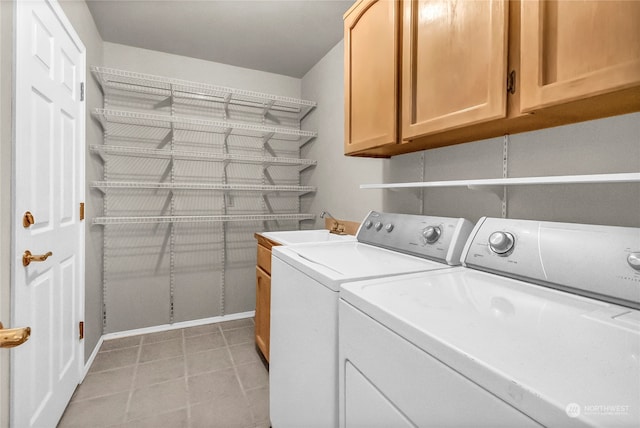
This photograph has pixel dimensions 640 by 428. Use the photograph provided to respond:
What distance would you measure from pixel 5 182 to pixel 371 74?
1.59 meters

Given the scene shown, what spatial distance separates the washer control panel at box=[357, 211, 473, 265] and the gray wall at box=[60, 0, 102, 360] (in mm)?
1980

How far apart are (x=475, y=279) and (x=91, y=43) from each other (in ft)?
9.50

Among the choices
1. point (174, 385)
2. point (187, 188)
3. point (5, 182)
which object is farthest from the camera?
point (187, 188)

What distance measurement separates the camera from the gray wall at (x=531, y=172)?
95 cm

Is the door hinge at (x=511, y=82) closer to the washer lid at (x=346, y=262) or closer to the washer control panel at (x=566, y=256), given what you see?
the washer control panel at (x=566, y=256)

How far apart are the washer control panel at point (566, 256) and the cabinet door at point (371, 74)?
2.10 ft

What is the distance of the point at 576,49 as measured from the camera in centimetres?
79

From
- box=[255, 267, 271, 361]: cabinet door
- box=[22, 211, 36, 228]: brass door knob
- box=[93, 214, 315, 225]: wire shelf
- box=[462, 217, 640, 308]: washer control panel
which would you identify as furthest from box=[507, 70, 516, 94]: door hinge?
box=[93, 214, 315, 225]: wire shelf

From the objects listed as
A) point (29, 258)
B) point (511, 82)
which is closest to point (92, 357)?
point (29, 258)

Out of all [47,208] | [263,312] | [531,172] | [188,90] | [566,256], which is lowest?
[263,312]

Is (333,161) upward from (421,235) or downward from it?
upward

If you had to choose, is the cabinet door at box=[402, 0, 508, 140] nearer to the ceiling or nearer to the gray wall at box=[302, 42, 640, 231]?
the gray wall at box=[302, 42, 640, 231]

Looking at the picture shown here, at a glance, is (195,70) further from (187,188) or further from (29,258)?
(29,258)

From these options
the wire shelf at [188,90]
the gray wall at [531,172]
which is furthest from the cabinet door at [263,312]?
the wire shelf at [188,90]
